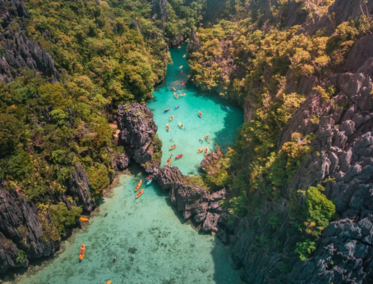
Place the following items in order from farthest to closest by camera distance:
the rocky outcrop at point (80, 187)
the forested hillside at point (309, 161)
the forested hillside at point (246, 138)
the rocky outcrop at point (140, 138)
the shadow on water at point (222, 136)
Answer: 1. the rocky outcrop at point (140, 138)
2. the rocky outcrop at point (80, 187)
3. the shadow on water at point (222, 136)
4. the forested hillside at point (246, 138)
5. the forested hillside at point (309, 161)

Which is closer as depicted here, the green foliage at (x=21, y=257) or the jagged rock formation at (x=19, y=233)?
the jagged rock formation at (x=19, y=233)

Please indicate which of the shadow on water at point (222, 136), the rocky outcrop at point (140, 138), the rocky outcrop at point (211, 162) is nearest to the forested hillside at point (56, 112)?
the rocky outcrop at point (140, 138)

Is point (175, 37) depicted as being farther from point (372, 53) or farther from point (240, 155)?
point (372, 53)

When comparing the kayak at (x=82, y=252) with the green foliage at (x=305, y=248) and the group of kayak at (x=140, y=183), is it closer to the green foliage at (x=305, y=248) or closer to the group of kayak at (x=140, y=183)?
the group of kayak at (x=140, y=183)

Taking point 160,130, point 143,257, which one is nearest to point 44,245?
point 143,257

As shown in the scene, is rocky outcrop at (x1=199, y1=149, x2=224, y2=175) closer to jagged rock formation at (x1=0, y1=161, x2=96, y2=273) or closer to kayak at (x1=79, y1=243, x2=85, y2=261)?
kayak at (x1=79, y1=243, x2=85, y2=261)

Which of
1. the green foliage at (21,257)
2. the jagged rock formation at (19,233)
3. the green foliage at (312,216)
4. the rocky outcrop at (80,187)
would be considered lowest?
the green foliage at (21,257)
